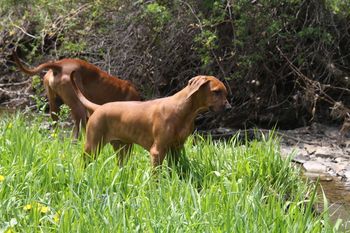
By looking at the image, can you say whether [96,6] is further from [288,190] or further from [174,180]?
[174,180]

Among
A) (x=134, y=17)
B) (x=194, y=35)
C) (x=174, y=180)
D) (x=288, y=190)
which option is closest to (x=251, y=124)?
(x=194, y=35)

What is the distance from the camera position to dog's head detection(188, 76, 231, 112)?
5.85 metres

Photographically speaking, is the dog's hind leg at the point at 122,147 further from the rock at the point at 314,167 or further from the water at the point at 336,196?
the rock at the point at 314,167

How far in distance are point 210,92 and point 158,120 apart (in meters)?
0.47

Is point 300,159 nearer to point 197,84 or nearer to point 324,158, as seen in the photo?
point 324,158

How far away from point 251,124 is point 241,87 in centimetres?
54

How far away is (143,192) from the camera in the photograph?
4.75 metres

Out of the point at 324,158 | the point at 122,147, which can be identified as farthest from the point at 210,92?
the point at 324,158

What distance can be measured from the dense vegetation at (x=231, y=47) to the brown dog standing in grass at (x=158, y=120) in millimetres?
3105

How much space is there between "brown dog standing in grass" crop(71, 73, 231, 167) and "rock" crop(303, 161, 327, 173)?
96.8 inches

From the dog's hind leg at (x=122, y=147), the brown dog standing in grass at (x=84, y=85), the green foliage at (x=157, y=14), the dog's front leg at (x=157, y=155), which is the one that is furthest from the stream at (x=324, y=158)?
the brown dog standing in grass at (x=84, y=85)

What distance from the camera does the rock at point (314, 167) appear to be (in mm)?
8039

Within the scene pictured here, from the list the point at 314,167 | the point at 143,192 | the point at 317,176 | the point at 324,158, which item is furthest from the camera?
the point at 324,158

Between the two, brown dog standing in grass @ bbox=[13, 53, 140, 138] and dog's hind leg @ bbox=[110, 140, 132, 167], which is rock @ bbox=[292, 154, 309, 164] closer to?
brown dog standing in grass @ bbox=[13, 53, 140, 138]
